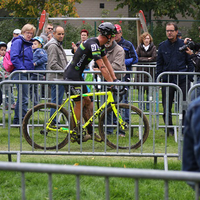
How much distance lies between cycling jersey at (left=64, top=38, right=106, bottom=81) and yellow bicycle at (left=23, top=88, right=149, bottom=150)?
56 cm

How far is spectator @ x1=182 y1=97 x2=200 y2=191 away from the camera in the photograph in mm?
2453

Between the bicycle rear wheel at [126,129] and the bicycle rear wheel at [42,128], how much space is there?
54cm

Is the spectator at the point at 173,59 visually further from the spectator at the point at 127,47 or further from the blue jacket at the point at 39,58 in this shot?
the blue jacket at the point at 39,58

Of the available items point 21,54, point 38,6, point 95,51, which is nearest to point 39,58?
point 21,54

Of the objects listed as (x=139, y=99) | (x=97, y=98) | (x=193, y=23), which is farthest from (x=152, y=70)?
(x=193, y=23)

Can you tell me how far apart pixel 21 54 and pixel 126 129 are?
3.31m

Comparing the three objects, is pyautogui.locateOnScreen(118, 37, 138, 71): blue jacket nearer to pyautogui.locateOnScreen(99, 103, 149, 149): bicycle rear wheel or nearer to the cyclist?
the cyclist

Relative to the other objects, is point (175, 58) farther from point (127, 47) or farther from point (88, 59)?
point (88, 59)

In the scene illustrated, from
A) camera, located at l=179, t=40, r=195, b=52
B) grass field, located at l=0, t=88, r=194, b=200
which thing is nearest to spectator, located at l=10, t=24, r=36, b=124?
camera, located at l=179, t=40, r=195, b=52

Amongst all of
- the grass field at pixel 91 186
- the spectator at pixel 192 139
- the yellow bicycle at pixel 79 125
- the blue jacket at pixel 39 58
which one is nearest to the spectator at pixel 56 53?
the blue jacket at pixel 39 58

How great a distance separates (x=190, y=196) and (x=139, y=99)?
3.94m

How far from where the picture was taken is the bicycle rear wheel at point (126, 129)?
22.4ft

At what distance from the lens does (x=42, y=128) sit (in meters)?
7.03

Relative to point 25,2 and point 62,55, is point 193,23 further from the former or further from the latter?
point 62,55
